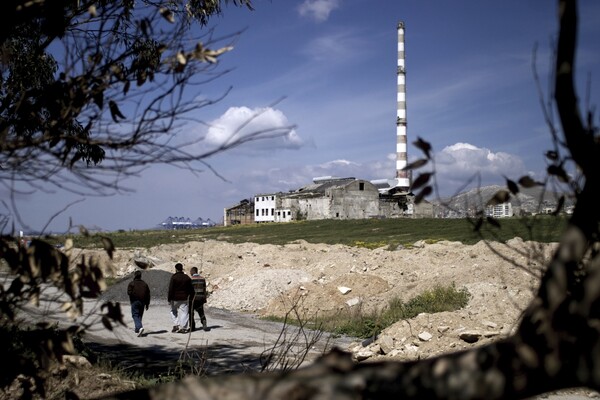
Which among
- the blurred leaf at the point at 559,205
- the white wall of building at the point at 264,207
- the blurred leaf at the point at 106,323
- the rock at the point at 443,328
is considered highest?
the white wall of building at the point at 264,207

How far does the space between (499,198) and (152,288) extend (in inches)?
1000

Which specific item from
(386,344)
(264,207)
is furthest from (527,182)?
(264,207)

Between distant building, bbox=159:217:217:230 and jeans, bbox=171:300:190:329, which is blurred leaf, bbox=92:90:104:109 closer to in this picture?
jeans, bbox=171:300:190:329

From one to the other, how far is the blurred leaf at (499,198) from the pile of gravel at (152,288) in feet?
75.1

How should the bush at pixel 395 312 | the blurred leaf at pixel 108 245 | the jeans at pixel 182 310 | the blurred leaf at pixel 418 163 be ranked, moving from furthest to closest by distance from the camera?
the bush at pixel 395 312 → the jeans at pixel 182 310 → the blurred leaf at pixel 108 245 → the blurred leaf at pixel 418 163

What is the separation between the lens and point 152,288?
27.1 metres

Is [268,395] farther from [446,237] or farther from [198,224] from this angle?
[198,224]

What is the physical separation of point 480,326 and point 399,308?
449 centimetres

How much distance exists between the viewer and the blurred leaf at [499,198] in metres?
3.14

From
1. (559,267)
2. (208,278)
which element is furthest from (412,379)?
(208,278)

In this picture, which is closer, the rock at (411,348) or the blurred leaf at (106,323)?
the blurred leaf at (106,323)

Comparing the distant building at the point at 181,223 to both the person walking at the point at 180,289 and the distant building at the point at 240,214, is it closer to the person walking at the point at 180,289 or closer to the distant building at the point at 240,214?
the distant building at the point at 240,214

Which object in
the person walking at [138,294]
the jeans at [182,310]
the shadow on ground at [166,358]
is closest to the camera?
the shadow on ground at [166,358]

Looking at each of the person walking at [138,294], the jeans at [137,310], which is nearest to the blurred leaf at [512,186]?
the person walking at [138,294]
